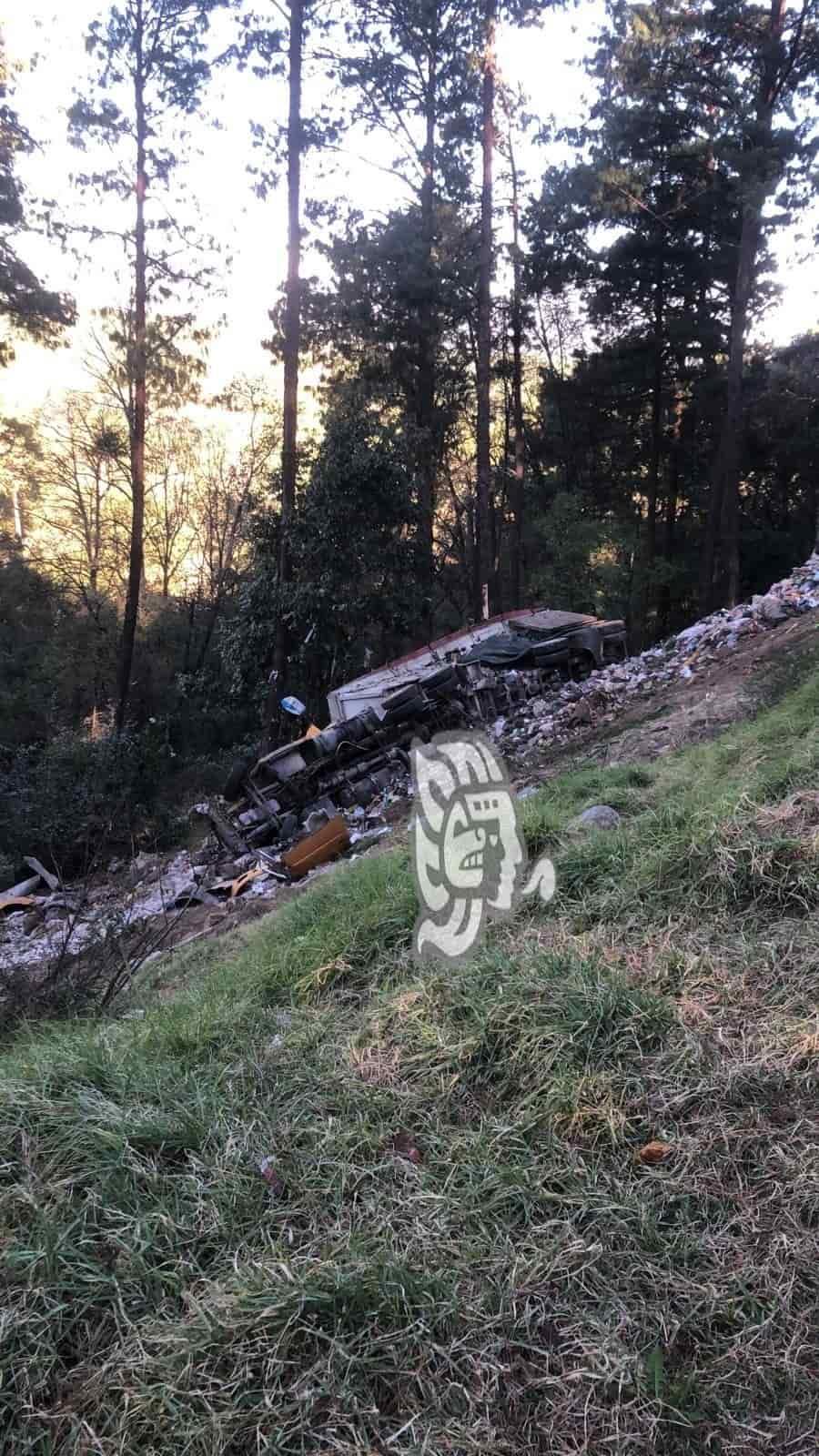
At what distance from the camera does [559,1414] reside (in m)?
1.45

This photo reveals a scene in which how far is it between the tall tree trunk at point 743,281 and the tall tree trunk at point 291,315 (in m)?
6.62

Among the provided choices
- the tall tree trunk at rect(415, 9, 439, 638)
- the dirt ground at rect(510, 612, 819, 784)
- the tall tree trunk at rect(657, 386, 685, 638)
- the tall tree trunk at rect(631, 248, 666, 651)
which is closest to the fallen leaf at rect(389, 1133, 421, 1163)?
the dirt ground at rect(510, 612, 819, 784)

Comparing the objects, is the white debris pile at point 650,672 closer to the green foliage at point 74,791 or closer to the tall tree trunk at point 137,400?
the green foliage at point 74,791

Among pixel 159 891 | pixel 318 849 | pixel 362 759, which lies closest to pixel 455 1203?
pixel 318 849

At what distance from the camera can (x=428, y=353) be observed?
1677 cm

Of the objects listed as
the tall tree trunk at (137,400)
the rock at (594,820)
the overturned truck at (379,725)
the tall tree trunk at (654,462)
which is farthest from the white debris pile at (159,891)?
the tall tree trunk at (654,462)

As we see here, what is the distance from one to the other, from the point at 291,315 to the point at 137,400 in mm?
4107

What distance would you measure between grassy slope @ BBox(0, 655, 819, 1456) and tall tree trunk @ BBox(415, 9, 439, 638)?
10.3 meters

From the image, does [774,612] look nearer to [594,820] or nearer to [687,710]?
[687,710]

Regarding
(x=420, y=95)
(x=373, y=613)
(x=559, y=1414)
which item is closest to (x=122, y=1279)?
(x=559, y=1414)

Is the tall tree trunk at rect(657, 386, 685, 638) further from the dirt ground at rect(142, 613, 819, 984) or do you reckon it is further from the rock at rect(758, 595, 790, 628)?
the dirt ground at rect(142, 613, 819, 984)

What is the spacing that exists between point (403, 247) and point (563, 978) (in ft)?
51.0

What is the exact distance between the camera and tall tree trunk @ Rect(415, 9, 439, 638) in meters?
12.9

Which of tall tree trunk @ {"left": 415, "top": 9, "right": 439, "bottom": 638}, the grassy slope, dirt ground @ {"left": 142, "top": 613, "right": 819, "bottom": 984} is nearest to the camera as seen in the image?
the grassy slope
